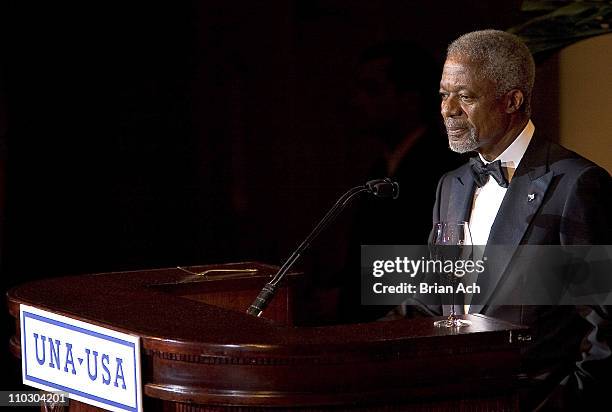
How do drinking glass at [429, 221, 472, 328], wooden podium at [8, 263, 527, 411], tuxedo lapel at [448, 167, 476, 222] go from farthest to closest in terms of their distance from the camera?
tuxedo lapel at [448, 167, 476, 222], drinking glass at [429, 221, 472, 328], wooden podium at [8, 263, 527, 411]

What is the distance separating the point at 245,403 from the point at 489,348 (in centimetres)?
45

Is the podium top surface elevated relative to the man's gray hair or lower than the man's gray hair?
lower

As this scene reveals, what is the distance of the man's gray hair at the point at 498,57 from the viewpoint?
9.43 ft

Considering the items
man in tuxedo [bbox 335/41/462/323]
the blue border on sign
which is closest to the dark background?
man in tuxedo [bbox 335/41/462/323]

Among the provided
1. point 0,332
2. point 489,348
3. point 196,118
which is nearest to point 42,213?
point 0,332

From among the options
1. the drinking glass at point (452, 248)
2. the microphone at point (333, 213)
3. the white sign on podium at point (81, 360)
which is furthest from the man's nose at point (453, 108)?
the white sign on podium at point (81, 360)

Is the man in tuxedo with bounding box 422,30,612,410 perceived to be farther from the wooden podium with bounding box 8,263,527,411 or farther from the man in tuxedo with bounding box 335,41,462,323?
the man in tuxedo with bounding box 335,41,462,323

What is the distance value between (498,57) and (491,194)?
34 centimetres

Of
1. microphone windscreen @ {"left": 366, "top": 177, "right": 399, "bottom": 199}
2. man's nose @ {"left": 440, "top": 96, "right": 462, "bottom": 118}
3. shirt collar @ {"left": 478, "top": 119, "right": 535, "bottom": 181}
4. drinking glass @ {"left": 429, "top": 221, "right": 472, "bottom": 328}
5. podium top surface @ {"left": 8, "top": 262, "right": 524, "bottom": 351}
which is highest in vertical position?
man's nose @ {"left": 440, "top": 96, "right": 462, "bottom": 118}

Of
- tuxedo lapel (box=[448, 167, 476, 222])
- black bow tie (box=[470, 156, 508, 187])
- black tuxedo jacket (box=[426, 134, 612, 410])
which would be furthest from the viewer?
tuxedo lapel (box=[448, 167, 476, 222])

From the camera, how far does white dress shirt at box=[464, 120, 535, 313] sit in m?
2.89

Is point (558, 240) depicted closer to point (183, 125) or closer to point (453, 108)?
point (453, 108)

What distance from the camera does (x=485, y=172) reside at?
2920 mm

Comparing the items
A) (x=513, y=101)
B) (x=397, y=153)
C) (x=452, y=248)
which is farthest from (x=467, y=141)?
(x=397, y=153)
